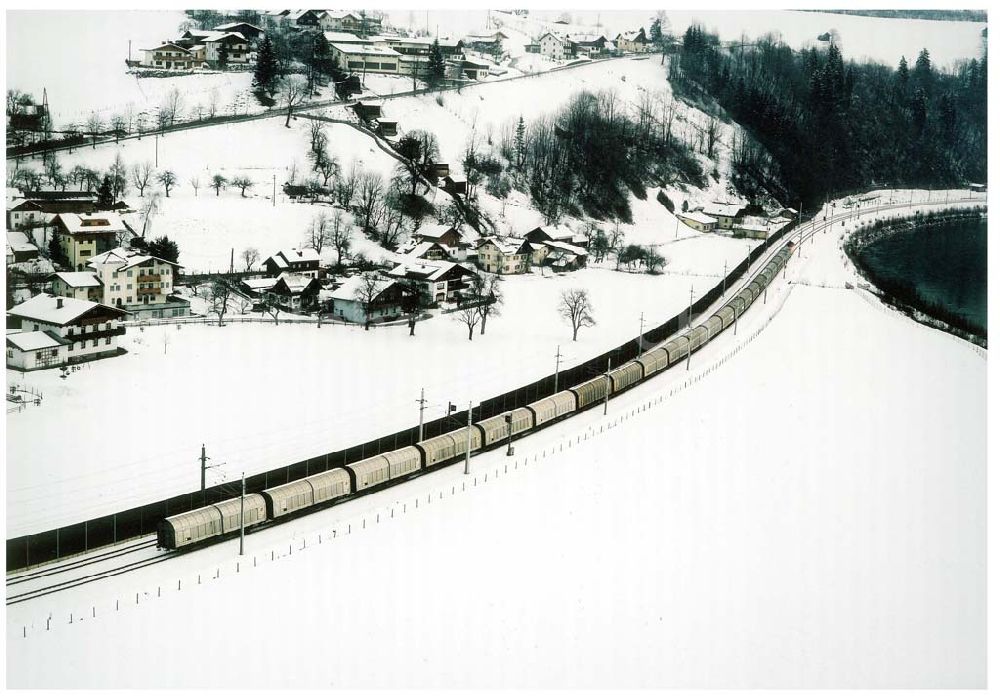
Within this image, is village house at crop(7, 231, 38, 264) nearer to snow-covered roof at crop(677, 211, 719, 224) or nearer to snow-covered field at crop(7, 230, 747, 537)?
snow-covered field at crop(7, 230, 747, 537)

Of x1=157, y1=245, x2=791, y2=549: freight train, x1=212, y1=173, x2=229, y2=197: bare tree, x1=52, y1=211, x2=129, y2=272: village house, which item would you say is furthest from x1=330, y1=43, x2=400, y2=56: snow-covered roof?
x1=157, y1=245, x2=791, y2=549: freight train

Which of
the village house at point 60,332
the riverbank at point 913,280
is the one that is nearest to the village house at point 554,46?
the riverbank at point 913,280

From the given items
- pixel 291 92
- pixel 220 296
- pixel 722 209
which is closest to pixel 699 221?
pixel 722 209

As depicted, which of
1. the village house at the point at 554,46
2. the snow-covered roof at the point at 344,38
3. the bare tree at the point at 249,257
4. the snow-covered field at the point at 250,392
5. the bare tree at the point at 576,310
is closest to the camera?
the snow-covered field at the point at 250,392

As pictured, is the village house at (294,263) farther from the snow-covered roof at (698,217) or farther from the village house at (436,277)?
the snow-covered roof at (698,217)

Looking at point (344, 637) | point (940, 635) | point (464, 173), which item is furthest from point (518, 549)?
point (464, 173)

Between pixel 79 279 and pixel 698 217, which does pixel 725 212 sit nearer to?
pixel 698 217

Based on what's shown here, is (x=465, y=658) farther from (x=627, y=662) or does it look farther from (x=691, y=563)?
(x=691, y=563)
